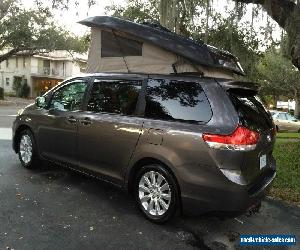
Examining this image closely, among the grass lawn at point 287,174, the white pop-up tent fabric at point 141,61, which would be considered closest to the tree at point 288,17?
the grass lawn at point 287,174

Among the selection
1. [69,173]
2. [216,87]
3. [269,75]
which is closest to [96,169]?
[69,173]

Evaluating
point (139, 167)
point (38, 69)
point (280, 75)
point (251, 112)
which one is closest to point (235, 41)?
point (251, 112)

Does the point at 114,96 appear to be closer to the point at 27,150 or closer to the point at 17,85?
the point at 27,150

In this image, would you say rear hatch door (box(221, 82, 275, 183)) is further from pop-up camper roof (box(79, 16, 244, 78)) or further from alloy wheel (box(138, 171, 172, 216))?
alloy wheel (box(138, 171, 172, 216))

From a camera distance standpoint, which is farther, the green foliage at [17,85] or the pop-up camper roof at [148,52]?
the green foliage at [17,85]

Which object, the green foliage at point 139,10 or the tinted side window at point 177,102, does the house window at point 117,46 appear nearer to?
the tinted side window at point 177,102

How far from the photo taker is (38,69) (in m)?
53.4

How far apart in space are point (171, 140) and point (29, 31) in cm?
3125

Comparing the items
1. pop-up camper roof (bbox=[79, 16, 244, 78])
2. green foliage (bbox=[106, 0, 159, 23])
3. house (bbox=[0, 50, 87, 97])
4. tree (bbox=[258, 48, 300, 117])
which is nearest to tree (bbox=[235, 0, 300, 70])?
pop-up camper roof (bbox=[79, 16, 244, 78])

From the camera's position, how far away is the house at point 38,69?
5275cm

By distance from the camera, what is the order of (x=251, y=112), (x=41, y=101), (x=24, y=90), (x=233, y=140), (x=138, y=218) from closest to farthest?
(x=233, y=140) → (x=251, y=112) → (x=138, y=218) → (x=41, y=101) → (x=24, y=90)

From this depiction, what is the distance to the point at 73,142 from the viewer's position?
5.59 metres

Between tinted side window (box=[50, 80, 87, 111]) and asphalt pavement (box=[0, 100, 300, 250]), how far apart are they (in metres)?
1.21

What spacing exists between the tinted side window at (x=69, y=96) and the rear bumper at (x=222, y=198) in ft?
7.71
